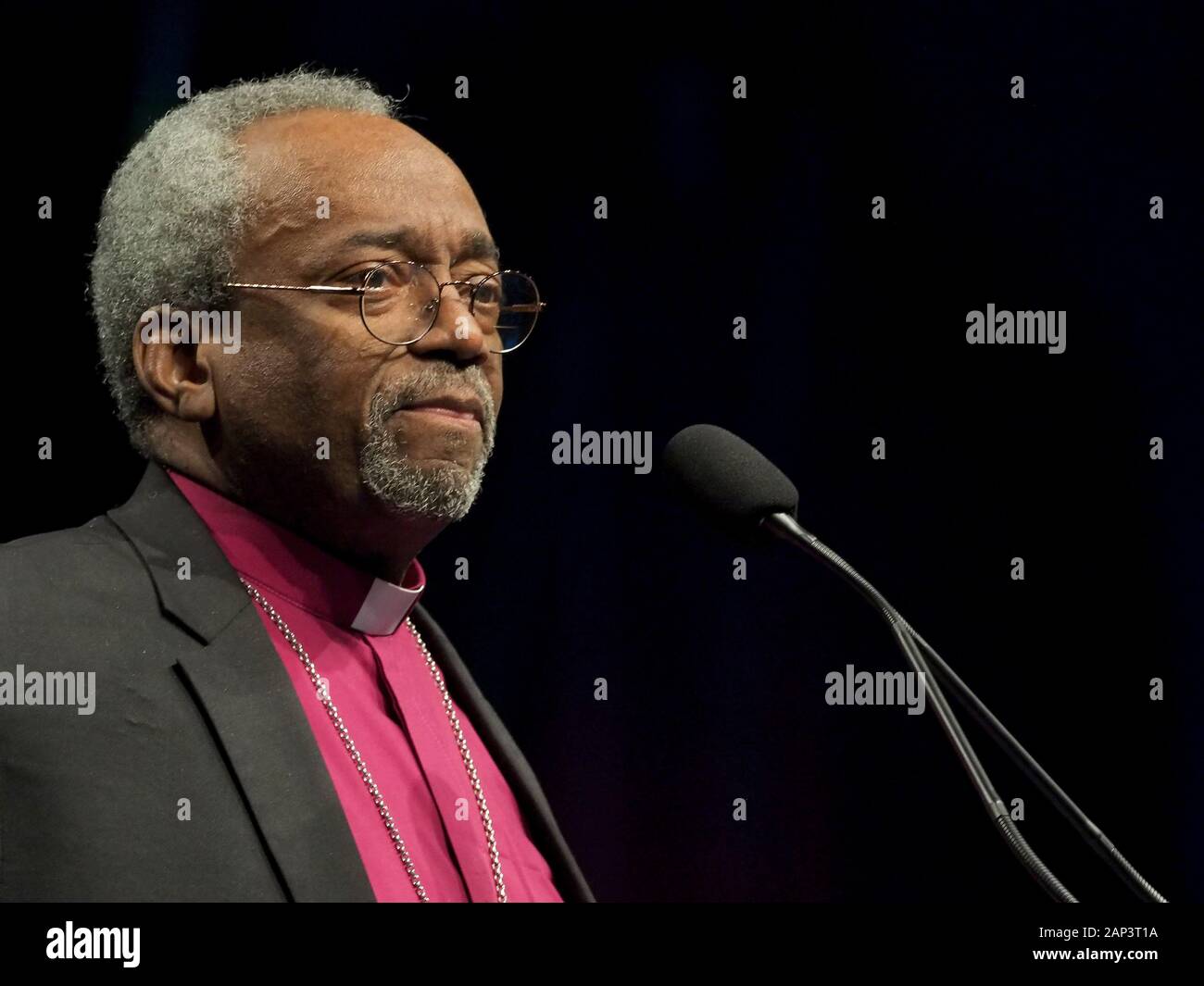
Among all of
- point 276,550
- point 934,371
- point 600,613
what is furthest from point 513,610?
point 934,371

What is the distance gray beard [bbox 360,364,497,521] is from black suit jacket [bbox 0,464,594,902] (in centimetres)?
Result: 22

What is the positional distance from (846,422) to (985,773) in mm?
1164

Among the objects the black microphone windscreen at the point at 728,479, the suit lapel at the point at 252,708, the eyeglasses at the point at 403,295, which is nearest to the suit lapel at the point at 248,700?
the suit lapel at the point at 252,708

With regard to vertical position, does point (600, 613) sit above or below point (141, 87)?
below

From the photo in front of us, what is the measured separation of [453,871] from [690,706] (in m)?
0.70

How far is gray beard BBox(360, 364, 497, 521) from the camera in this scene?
1.95 metres

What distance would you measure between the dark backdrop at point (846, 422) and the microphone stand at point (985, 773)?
102 cm

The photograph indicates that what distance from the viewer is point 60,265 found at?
231cm

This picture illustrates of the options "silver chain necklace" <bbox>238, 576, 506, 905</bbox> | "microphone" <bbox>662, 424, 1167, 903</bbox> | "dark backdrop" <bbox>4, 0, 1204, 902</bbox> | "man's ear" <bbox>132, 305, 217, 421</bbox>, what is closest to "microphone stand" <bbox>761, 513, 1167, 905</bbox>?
"microphone" <bbox>662, 424, 1167, 903</bbox>

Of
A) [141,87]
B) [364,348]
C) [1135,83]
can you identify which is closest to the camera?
[364,348]

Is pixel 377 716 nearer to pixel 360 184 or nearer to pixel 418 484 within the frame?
pixel 418 484

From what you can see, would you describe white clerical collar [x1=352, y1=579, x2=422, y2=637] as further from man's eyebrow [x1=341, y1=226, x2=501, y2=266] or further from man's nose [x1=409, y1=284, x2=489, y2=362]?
man's eyebrow [x1=341, y1=226, x2=501, y2=266]

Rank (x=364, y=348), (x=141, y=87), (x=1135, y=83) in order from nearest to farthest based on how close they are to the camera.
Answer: (x=364, y=348) → (x=141, y=87) → (x=1135, y=83)
